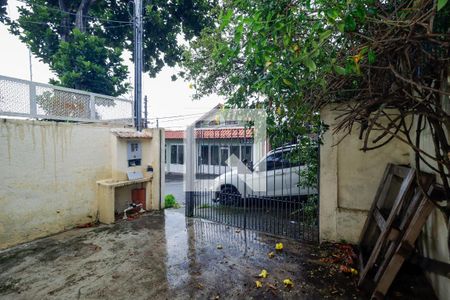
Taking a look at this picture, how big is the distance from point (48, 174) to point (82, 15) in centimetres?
809

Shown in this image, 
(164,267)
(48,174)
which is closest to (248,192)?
(164,267)

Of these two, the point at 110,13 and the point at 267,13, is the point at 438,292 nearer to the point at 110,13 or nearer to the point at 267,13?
the point at 267,13

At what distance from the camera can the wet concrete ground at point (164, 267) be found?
2.66 m

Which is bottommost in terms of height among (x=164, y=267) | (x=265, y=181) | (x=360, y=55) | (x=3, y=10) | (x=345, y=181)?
(x=164, y=267)

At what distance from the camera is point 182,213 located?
5.92 meters

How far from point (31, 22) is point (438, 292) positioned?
13.1 meters

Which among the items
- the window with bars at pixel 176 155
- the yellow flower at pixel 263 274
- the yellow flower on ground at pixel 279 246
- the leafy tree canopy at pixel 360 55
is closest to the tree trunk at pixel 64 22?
the window with bars at pixel 176 155

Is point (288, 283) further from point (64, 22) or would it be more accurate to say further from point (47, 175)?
point (64, 22)

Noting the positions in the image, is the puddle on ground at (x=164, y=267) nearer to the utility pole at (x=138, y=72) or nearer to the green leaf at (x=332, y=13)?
the green leaf at (x=332, y=13)

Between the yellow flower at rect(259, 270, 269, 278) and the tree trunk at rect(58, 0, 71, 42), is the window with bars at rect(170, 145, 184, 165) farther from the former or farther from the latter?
the yellow flower at rect(259, 270, 269, 278)

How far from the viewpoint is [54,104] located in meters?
4.57

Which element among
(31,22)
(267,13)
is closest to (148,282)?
(267,13)

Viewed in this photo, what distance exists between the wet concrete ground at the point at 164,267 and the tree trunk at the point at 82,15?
8550 mm

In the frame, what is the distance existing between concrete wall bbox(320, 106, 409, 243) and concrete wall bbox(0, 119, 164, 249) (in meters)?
4.63
